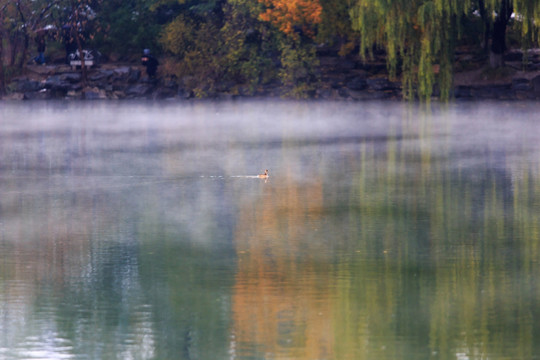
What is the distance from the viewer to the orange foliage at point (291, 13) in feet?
135

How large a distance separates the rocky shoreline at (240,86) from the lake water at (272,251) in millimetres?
15897

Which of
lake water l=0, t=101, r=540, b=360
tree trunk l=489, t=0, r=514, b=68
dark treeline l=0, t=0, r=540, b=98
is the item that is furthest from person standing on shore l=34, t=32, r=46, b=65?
lake water l=0, t=101, r=540, b=360

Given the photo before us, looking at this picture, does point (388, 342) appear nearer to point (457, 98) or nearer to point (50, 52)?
point (457, 98)

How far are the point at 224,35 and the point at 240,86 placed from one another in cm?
223

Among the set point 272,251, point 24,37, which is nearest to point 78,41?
point 24,37

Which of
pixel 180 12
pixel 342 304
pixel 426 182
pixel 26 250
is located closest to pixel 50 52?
pixel 180 12

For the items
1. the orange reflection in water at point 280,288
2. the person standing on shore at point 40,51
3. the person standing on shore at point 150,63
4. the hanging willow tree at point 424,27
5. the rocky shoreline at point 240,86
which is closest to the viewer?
the orange reflection in water at point 280,288

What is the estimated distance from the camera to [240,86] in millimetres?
44281

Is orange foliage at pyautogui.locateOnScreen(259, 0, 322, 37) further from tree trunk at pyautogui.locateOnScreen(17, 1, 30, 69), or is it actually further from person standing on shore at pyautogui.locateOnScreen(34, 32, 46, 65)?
person standing on shore at pyautogui.locateOnScreen(34, 32, 46, 65)

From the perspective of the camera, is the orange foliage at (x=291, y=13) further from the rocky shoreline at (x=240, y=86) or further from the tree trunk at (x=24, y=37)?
the tree trunk at (x=24, y=37)

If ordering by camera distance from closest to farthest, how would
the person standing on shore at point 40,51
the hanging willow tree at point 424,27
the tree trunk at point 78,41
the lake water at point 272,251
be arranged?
the lake water at point 272,251
the hanging willow tree at point 424,27
the tree trunk at point 78,41
the person standing on shore at point 40,51

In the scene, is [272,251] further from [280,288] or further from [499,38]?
[499,38]

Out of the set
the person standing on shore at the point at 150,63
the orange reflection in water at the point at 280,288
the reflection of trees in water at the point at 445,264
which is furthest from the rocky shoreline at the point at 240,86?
the orange reflection in water at the point at 280,288

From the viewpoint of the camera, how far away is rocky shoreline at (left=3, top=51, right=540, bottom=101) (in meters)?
38.1
